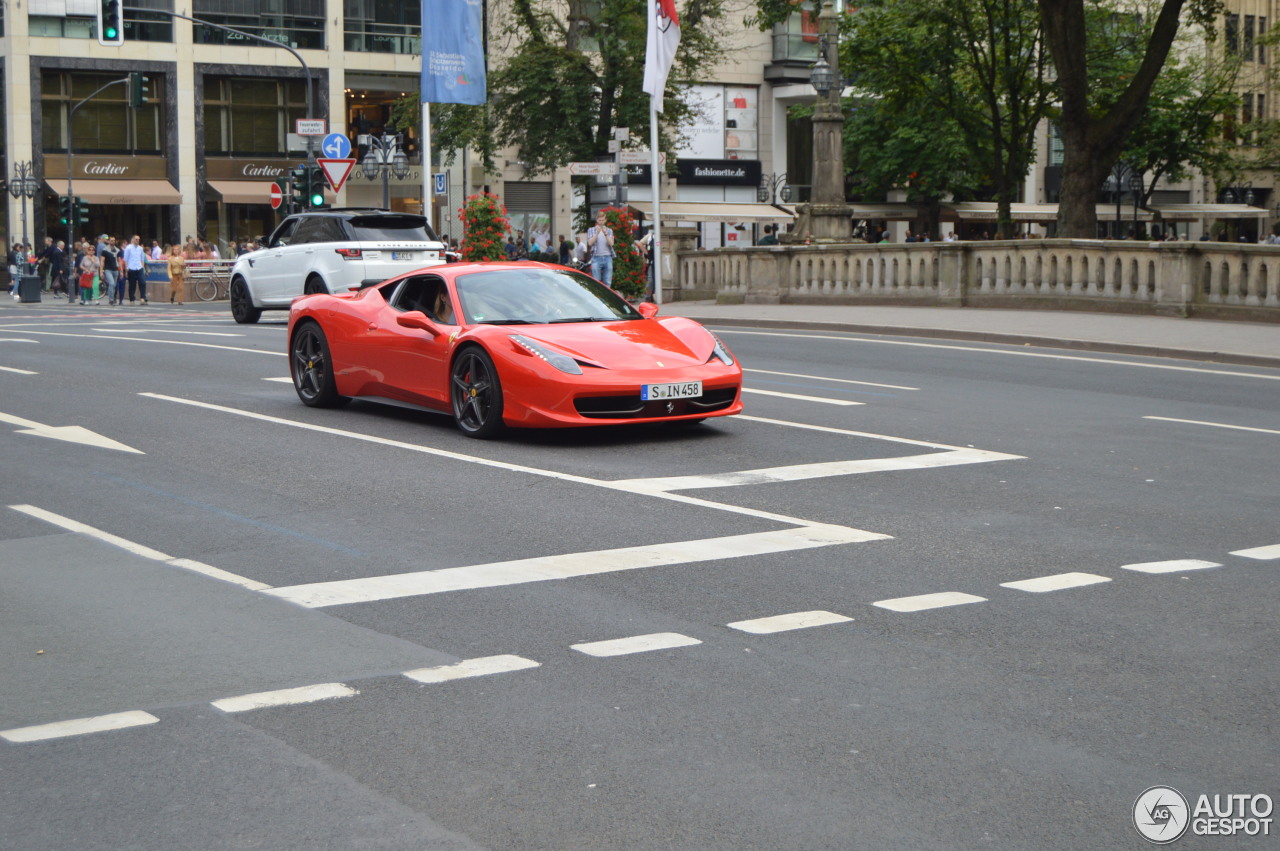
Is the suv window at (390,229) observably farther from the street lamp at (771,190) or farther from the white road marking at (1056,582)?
the street lamp at (771,190)

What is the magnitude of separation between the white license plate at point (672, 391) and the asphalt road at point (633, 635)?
39 centimetres

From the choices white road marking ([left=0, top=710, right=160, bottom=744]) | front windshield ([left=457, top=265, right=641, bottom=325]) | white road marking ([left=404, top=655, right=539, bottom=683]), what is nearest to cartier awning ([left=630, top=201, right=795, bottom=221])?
front windshield ([left=457, top=265, right=641, bottom=325])

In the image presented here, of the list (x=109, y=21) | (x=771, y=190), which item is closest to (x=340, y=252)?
(x=109, y=21)

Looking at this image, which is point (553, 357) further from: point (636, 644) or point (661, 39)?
point (661, 39)

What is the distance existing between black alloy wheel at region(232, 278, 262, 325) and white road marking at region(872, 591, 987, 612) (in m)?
21.9

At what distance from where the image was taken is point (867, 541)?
8070mm

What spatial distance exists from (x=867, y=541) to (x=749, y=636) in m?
2.00

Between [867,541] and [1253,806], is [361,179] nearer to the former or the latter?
[867,541]

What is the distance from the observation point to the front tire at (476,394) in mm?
11586

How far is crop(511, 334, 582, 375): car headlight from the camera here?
443 inches

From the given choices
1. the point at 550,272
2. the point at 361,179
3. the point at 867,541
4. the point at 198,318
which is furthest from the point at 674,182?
the point at 867,541

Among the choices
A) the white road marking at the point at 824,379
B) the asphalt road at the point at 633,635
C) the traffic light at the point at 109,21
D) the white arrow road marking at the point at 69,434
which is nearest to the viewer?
the asphalt road at the point at 633,635

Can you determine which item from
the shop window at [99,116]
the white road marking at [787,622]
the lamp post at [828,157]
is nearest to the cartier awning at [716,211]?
the lamp post at [828,157]

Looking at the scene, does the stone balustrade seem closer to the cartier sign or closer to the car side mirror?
the car side mirror
